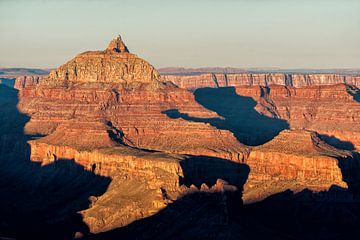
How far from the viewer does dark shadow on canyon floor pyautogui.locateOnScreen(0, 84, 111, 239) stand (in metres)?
138

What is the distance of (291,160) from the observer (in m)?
153

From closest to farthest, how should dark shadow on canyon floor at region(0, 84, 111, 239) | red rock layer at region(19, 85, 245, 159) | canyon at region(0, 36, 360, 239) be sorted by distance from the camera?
canyon at region(0, 36, 360, 239)
dark shadow on canyon floor at region(0, 84, 111, 239)
red rock layer at region(19, 85, 245, 159)

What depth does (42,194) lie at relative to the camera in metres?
164

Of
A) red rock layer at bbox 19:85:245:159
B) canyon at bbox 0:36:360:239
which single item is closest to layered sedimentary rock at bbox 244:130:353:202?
canyon at bbox 0:36:360:239

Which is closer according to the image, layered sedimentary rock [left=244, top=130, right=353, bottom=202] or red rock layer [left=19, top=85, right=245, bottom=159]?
layered sedimentary rock [left=244, top=130, right=353, bottom=202]

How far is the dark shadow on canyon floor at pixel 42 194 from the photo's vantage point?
13825 cm

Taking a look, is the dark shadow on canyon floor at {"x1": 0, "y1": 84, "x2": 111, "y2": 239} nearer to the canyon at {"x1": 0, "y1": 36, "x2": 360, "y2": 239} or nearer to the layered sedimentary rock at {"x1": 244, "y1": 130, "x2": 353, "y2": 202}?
the canyon at {"x1": 0, "y1": 36, "x2": 360, "y2": 239}

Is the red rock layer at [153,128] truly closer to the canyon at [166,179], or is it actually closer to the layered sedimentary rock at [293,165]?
the canyon at [166,179]

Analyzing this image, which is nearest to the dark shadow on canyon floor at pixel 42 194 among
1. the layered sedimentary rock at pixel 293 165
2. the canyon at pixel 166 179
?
the canyon at pixel 166 179

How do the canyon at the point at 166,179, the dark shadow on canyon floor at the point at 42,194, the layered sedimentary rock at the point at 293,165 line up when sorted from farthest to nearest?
the layered sedimentary rock at the point at 293,165
the dark shadow on canyon floor at the point at 42,194
the canyon at the point at 166,179

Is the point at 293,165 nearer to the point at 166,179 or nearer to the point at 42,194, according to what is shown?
the point at 166,179

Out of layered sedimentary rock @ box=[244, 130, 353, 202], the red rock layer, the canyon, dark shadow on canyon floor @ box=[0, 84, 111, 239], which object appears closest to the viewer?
the canyon

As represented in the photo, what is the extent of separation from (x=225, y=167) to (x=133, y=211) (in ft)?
99.7

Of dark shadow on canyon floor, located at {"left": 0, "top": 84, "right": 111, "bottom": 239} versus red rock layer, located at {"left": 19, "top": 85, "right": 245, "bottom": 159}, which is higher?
red rock layer, located at {"left": 19, "top": 85, "right": 245, "bottom": 159}
